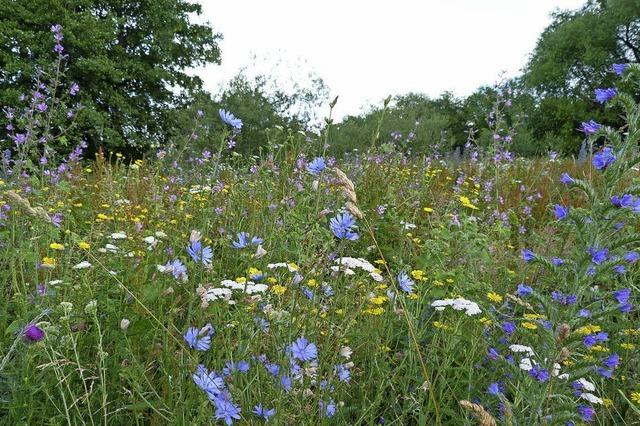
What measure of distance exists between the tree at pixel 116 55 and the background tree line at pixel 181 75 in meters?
0.04

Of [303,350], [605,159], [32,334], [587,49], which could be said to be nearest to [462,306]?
[605,159]

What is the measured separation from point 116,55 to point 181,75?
3.22m

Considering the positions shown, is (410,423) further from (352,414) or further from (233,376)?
(233,376)

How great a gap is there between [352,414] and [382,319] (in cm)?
43

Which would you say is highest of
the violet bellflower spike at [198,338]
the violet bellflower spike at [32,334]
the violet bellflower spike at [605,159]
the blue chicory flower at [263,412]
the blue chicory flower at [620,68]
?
the blue chicory flower at [620,68]

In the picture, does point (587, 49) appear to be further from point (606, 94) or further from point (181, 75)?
point (606, 94)

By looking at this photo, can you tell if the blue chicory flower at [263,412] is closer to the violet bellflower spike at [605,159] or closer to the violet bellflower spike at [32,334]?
the violet bellflower spike at [32,334]

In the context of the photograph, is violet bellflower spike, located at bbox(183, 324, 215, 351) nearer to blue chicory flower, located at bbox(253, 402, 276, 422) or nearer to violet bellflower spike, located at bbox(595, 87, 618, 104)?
blue chicory flower, located at bbox(253, 402, 276, 422)

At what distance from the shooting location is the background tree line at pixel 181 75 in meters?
19.0

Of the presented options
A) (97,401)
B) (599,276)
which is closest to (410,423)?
(599,276)

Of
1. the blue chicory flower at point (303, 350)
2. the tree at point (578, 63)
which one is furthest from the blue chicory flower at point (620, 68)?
the tree at point (578, 63)

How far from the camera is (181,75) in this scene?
970 inches

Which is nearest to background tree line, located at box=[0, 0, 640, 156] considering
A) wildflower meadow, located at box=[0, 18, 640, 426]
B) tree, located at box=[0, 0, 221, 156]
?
tree, located at box=[0, 0, 221, 156]

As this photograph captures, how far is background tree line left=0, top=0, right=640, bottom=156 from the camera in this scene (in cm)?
1902
